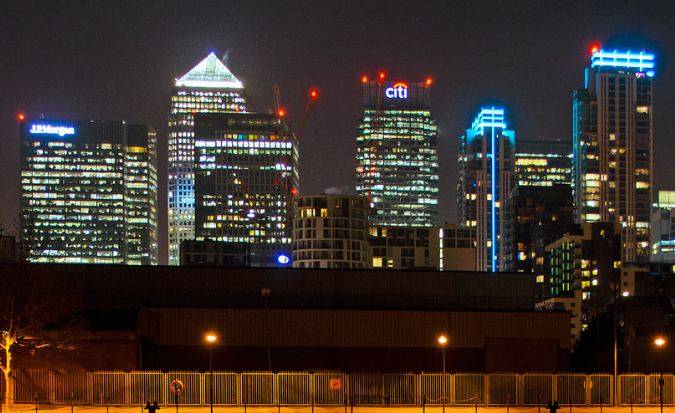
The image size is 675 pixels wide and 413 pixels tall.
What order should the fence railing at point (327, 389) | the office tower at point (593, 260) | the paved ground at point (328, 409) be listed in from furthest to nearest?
the office tower at point (593, 260) → the fence railing at point (327, 389) → the paved ground at point (328, 409)

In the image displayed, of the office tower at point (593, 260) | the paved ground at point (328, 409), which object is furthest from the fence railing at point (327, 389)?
the office tower at point (593, 260)

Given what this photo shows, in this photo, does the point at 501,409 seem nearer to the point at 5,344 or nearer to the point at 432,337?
the point at 432,337

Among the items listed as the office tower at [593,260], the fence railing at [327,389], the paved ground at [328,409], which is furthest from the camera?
the office tower at [593,260]

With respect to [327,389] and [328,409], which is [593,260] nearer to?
[327,389]

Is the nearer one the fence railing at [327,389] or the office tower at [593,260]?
the fence railing at [327,389]

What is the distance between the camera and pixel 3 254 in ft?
220

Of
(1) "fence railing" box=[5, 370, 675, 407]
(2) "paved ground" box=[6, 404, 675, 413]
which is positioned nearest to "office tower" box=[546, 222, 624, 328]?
(1) "fence railing" box=[5, 370, 675, 407]

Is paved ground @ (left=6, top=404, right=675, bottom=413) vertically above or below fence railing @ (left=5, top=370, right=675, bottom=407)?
below

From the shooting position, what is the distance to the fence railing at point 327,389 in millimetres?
50125

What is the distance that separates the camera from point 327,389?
5084cm

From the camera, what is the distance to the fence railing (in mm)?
50125

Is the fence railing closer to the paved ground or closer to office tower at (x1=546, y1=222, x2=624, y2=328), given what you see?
the paved ground

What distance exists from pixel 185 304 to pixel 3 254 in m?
16.2

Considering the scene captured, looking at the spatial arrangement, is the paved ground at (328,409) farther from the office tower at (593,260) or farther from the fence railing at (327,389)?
the office tower at (593,260)
